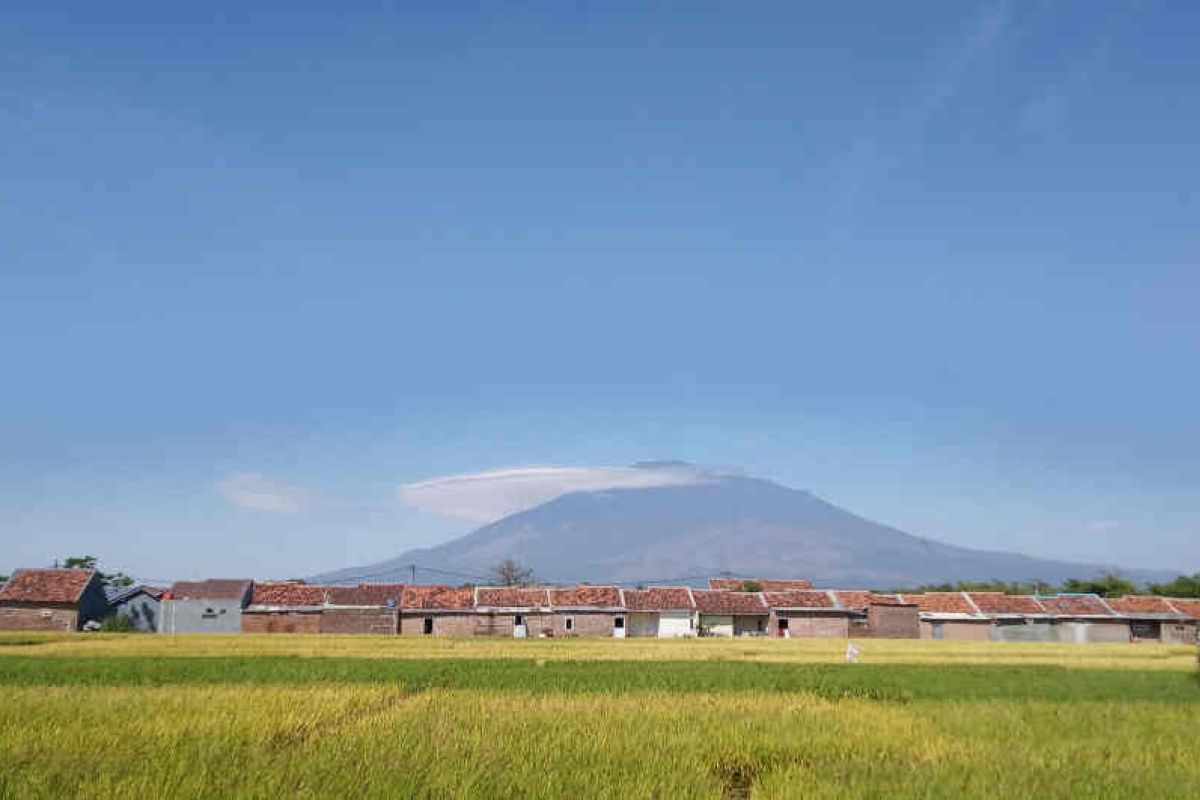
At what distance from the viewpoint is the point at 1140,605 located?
81.8 m

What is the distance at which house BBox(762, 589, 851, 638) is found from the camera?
3115 inches

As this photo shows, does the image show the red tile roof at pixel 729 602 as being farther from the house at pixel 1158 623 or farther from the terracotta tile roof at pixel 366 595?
the house at pixel 1158 623

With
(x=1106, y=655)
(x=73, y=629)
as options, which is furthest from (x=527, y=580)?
(x=1106, y=655)

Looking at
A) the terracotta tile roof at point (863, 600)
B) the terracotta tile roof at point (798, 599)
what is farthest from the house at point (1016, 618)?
the terracotta tile roof at point (798, 599)

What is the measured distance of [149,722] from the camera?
51.6 feet

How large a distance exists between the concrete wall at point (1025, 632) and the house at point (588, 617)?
91.3 feet

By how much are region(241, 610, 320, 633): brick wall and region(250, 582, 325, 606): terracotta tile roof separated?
4.14 feet

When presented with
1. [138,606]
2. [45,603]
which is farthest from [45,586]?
[138,606]

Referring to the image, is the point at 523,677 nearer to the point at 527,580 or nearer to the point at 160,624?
the point at 160,624

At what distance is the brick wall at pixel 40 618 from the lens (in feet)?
233

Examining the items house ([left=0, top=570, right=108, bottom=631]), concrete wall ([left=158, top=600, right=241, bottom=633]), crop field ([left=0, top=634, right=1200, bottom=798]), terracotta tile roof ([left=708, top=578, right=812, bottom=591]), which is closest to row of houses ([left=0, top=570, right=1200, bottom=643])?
concrete wall ([left=158, top=600, right=241, bottom=633])

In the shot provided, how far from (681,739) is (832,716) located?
17.0ft

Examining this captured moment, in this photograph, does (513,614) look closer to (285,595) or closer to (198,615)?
(285,595)

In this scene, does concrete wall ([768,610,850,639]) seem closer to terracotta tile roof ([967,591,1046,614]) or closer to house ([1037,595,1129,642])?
Answer: terracotta tile roof ([967,591,1046,614])
